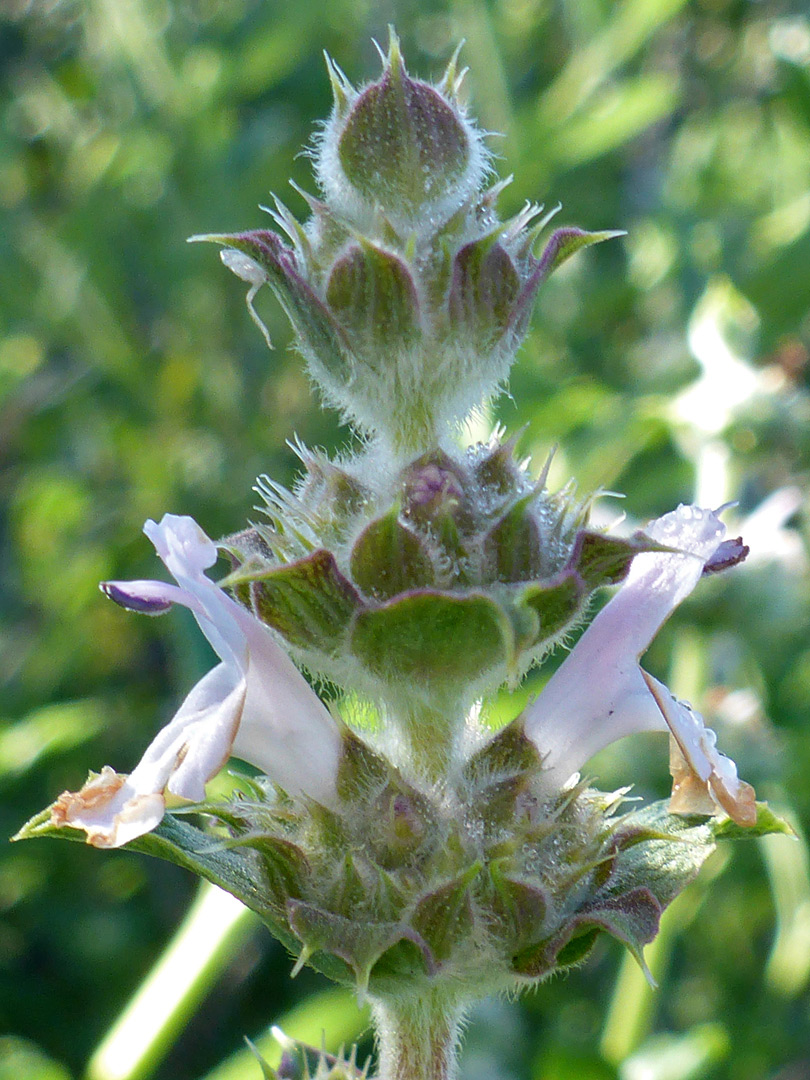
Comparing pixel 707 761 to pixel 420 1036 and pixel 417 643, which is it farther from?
pixel 420 1036

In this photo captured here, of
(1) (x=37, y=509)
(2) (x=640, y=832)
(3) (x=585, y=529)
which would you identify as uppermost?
(1) (x=37, y=509)

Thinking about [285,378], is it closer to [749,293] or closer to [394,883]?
[749,293]

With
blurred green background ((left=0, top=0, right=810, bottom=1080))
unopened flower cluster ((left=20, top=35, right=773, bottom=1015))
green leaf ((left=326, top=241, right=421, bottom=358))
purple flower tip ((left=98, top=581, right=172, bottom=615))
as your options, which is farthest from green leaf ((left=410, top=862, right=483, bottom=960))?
blurred green background ((left=0, top=0, right=810, bottom=1080))

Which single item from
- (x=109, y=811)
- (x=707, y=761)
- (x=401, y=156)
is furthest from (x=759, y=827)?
(x=401, y=156)

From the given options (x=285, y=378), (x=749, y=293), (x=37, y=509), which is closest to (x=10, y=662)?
(x=37, y=509)

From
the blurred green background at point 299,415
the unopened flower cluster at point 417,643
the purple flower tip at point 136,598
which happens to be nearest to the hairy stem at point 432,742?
the unopened flower cluster at point 417,643

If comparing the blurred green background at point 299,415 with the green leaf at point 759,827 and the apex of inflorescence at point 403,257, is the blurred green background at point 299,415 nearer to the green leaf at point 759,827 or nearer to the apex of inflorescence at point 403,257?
the green leaf at point 759,827
